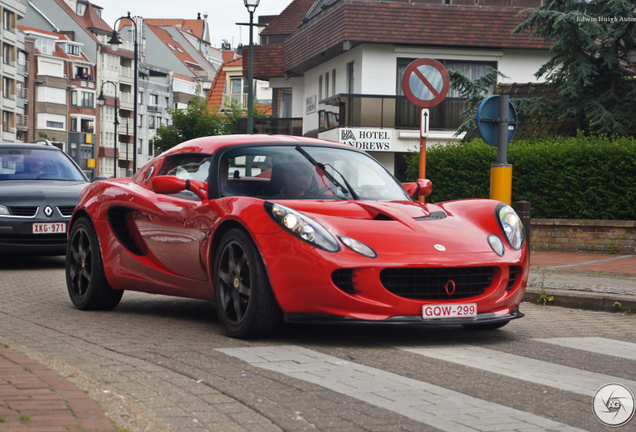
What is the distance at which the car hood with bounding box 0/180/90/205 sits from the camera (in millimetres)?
12422

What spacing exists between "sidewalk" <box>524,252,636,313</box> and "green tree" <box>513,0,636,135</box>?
17.0 ft

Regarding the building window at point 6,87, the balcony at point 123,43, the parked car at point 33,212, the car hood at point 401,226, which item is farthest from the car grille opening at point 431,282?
the balcony at point 123,43

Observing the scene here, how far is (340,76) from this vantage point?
3362 cm

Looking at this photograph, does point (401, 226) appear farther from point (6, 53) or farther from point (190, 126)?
point (6, 53)

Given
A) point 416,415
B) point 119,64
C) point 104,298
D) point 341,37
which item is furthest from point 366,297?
point 119,64

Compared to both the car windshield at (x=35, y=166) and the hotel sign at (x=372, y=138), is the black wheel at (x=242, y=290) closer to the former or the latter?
the car windshield at (x=35, y=166)

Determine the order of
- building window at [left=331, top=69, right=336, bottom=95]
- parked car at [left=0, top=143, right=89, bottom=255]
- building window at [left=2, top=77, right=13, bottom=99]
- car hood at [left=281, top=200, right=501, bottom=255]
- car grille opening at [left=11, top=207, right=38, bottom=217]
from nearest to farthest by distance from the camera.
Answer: car hood at [left=281, top=200, right=501, bottom=255], parked car at [left=0, top=143, right=89, bottom=255], car grille opening at [left=11, top=207, right=38, bottom=217], building window at [left=331, top=69, right=336, bottom=95], building window at [left=2, top=77, right=13, bottom=99]

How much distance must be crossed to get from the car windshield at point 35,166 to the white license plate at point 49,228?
5.17 feet

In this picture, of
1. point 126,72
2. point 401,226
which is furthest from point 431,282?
point 126,72

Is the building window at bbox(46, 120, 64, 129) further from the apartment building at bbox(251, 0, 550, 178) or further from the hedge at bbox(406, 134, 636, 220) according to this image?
the hedge at bbox(406, 134, 636, 220)

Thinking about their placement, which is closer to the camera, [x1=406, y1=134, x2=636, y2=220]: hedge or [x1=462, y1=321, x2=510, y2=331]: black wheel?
[x1=462, y1=321, x2=510, y2=331]: black wheel

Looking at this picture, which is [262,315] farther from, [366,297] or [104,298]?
[104,298]

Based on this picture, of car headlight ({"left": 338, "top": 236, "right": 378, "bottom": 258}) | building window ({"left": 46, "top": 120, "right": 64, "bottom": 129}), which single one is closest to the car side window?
car headlight ({"left": 338, "top": 236, "right": 378, "bottom": 258})

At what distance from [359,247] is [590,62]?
14812 mm
